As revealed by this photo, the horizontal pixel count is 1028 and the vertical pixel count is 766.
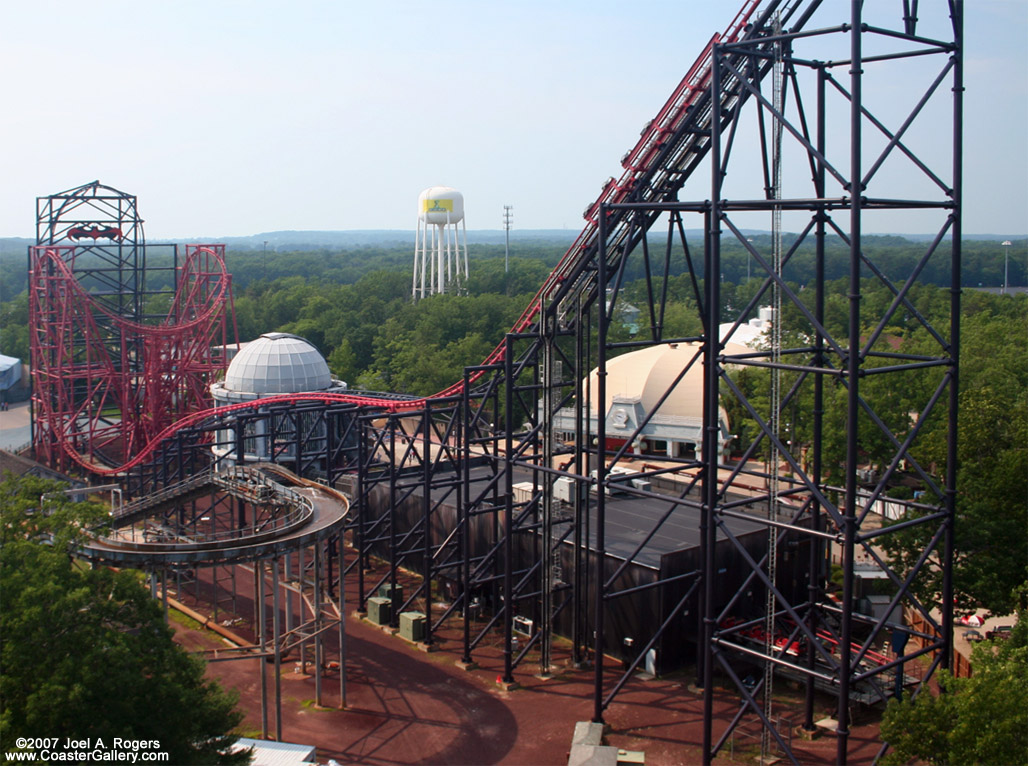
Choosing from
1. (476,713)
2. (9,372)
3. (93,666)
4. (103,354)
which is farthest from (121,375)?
(93,666)

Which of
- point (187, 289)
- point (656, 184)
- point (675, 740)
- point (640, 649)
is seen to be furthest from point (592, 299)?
point (187, 289)

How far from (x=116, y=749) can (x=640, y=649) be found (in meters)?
13.7

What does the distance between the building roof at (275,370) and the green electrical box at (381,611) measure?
16.6 meters

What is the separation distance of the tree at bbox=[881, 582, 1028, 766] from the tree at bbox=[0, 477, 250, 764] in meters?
10.1

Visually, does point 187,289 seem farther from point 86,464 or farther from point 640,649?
point 640,649

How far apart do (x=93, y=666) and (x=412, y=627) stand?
12.9m

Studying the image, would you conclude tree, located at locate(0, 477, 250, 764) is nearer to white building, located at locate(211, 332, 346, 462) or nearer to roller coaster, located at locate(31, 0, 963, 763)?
roller coaster, located at locate(31, 0, 963, 763)

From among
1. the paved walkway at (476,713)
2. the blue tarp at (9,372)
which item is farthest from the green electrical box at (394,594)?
the blue tarp at (9,372)

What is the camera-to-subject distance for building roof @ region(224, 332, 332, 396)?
1684 inches

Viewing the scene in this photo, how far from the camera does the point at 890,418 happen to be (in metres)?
35.0

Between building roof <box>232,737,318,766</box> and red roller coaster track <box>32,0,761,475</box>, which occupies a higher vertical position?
red roller coaster track <box>32,0,761,475</box>

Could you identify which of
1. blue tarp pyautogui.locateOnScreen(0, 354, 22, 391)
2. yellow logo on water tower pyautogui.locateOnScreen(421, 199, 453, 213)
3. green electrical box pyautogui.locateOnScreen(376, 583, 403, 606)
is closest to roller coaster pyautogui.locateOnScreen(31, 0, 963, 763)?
green electrical box pyautogui.locateOnScreen(376, 583, 403, 606)

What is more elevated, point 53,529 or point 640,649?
point 53,529

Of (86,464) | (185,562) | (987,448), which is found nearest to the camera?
(185,562)
